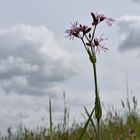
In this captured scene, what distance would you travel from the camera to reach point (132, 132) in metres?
2.63

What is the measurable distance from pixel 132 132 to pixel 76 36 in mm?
979

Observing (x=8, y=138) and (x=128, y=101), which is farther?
(x=8, y=138)

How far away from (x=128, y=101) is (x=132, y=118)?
28cm

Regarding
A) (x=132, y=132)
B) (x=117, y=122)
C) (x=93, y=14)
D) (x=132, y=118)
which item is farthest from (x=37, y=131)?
(x=93, y=14)

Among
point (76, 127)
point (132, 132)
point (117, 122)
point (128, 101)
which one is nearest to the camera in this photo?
point (132, 132)

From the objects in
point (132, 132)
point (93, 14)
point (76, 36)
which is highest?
point (93, 14)

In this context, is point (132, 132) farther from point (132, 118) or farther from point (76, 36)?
point (132, 118)

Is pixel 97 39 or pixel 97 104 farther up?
pixel 97 39

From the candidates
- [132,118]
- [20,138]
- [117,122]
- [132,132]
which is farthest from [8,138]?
[132,132]

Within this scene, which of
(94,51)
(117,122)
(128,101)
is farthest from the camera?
(117,122)

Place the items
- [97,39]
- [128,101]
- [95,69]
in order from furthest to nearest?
[128,101] → [97,39] → [95,69]

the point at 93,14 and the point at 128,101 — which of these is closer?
the point at 93,14

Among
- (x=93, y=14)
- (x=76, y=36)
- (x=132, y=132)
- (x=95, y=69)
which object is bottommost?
(x=132, y=132)

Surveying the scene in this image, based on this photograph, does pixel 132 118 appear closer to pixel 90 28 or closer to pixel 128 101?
pixel 128 101
